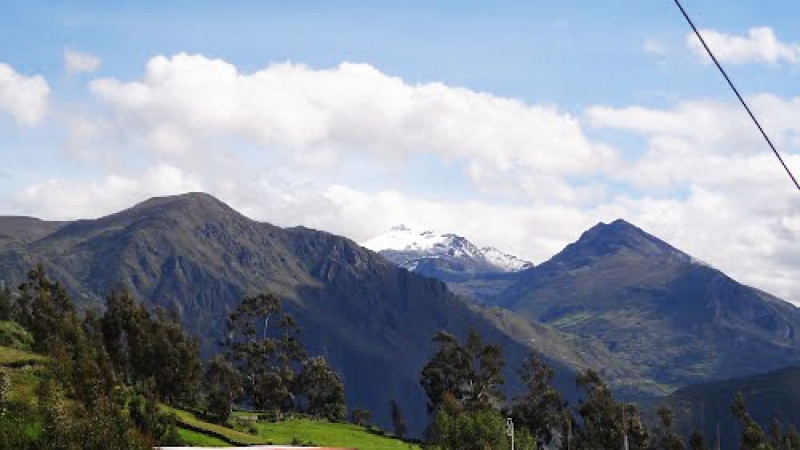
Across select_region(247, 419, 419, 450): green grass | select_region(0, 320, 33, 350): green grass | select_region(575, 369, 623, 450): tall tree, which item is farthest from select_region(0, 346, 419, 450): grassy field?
select_region(575, 369, 623, 450): tall tree

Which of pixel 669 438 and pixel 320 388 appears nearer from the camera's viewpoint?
pixel 669 438

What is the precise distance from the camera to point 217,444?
98500 millimetres

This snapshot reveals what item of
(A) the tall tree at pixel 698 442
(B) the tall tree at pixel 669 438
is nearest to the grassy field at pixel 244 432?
(B) the tall tree at pixel 669 438

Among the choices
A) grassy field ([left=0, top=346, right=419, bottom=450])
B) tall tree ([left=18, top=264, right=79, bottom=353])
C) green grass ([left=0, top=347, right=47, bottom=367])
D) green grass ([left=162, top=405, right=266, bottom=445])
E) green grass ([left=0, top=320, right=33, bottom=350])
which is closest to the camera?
grassy field ([left=0, top=346, right=419, bottom=450])

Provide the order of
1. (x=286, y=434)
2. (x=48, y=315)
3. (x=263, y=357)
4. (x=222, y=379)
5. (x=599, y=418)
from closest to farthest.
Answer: (x=286, y=434) → (x=48, y=315) → (x=222, y=379) → (x=599, y=418) → (x=263, y=357)

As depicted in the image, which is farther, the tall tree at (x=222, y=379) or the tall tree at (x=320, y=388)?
the tall tree at (x=320, y=388)

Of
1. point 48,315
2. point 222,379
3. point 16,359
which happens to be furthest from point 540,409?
point 16,359

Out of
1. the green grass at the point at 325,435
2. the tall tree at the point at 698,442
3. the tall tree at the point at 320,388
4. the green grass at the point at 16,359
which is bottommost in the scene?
the tall tree at the point at 698,442

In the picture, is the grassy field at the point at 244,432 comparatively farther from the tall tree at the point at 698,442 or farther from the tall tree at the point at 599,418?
the tall tree at the point at 698,442

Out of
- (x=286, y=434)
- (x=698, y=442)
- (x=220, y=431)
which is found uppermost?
(x=220, y=431)

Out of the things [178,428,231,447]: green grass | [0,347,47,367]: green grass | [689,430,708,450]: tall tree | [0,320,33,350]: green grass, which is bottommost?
[689,430,708,450]: tall tree

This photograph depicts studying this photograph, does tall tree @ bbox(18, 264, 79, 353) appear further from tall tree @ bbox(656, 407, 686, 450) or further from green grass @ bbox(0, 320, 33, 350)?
tall tree @ bbox(656, 407, 686, 450)

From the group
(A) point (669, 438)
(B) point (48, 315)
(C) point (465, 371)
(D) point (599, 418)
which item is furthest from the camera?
(A) point (669, 438)

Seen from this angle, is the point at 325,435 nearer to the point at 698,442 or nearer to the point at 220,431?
the point at 220,431
